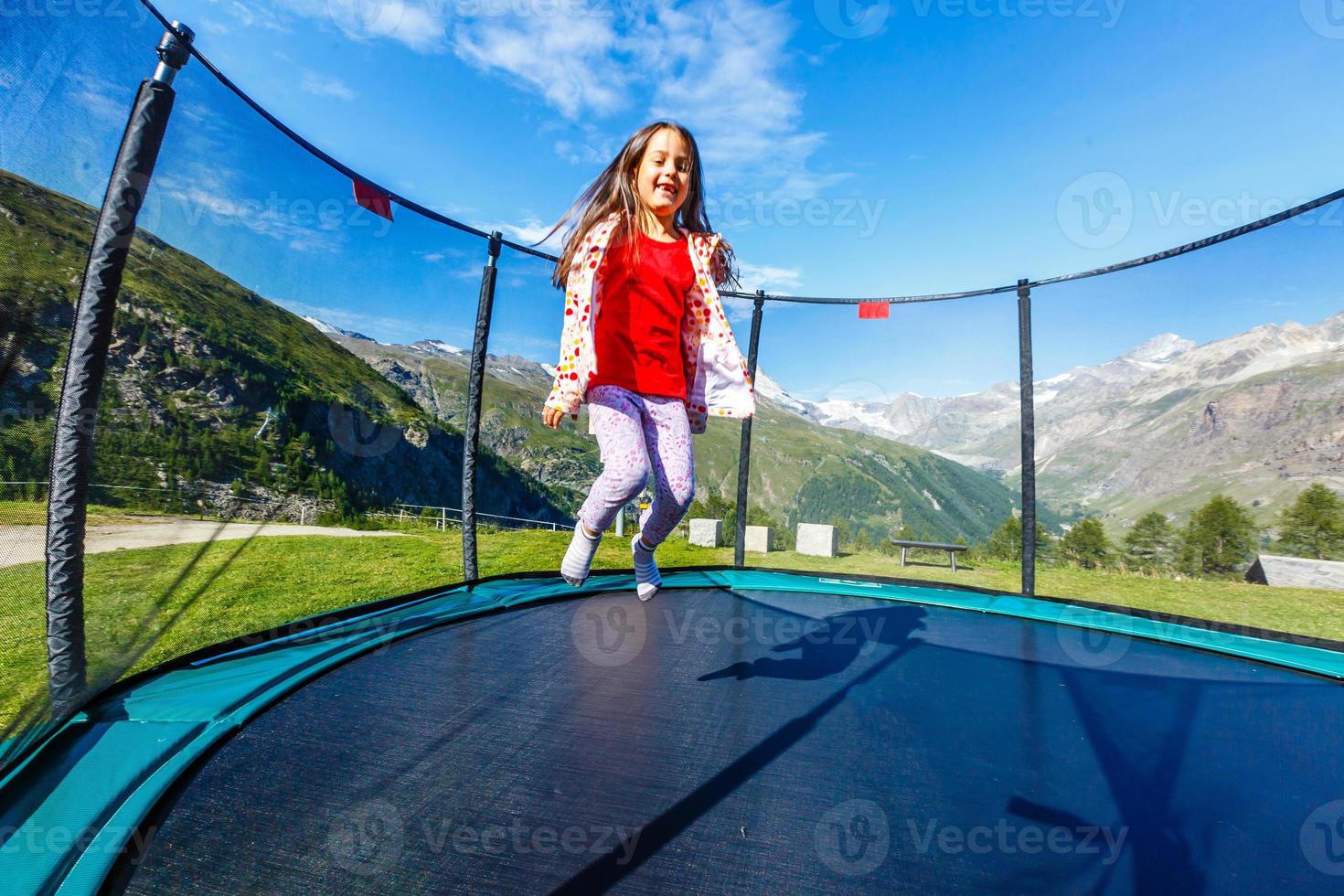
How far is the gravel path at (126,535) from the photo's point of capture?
3.38 ft

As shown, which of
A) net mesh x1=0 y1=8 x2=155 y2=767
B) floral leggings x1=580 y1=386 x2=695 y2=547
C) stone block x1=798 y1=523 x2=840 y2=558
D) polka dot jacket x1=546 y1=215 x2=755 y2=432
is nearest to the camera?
net mesh x1=0 y1=8 x2=155 y2=767

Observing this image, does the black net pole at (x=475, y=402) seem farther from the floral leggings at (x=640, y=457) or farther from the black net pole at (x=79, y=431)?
the black net pole at (x=79, y=431)

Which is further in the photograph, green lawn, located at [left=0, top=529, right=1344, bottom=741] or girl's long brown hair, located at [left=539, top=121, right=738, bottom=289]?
girl's long brown hair, located at [left=539, top=121, right=738, bottom=289]

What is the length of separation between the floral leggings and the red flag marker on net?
Answer: 1156mm

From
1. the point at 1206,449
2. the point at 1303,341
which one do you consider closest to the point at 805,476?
the point at 1206,449

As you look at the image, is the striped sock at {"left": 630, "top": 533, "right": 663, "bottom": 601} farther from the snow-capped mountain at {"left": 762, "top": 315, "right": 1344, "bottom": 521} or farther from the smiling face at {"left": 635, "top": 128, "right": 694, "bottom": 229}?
the snow-capped mountain at {"left": 762, "top": 315, "right": 1344, "bottom": 521}

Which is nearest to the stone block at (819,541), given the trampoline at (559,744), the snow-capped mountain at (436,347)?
the trampoline at (559,744)

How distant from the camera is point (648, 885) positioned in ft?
2.29

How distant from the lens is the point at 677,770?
0.99m

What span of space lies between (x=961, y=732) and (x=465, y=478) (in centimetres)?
168

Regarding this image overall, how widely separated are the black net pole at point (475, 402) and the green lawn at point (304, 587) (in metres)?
0.65

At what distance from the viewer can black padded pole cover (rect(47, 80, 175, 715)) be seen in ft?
3.37

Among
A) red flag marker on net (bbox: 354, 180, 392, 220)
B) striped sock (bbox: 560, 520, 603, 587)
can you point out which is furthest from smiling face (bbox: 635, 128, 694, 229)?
red flag marker on net (bbox: 354, 180, 392, 220)

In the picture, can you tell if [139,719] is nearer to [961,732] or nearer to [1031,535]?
[961,732]
